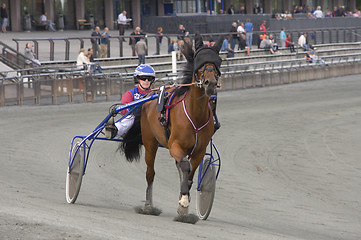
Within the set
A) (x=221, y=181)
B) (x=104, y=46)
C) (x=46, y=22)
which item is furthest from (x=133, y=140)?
(x=46, y=22)

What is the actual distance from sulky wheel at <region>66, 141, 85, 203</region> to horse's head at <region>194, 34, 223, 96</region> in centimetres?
225

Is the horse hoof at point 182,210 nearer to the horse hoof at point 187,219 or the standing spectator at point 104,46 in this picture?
the horse hoof at point 187,219

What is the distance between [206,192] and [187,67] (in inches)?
57.4

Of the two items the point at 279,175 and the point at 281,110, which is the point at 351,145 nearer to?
the point at 279,175

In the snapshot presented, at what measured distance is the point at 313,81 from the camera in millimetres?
30156

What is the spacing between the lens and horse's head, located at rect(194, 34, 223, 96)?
6598mm

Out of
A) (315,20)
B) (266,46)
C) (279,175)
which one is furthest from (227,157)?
(315,20)

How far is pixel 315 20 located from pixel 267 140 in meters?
27.1

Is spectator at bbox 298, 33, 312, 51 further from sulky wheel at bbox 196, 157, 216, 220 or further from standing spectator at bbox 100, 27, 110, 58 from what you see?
sulky wheel at bbox 196, 157, 216, 220

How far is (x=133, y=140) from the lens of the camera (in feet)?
28.6

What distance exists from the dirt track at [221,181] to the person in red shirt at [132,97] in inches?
36.4

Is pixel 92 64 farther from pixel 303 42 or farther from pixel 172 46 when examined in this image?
pixel 303 42

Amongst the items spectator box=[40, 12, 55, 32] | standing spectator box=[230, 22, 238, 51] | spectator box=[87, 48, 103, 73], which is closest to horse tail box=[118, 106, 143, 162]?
spectator box=[87, 48, 103, 73]

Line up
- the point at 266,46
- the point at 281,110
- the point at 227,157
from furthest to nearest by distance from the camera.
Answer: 1. the point at 266,46
2. the point at 281,110
3. the point at 227,157
